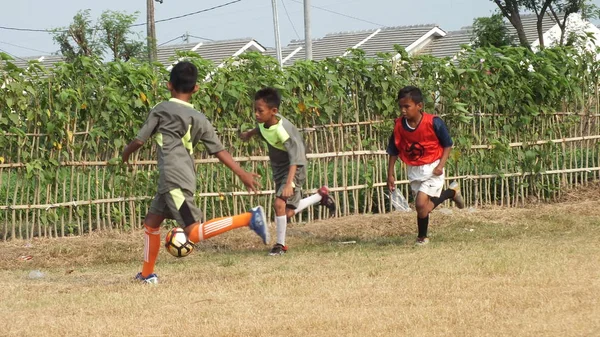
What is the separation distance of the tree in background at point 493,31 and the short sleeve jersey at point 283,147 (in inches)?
645

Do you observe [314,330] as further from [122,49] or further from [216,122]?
[122,49]

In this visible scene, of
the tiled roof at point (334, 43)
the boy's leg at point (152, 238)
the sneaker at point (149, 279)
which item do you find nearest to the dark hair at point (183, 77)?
the boy's leg at point (152, 238)

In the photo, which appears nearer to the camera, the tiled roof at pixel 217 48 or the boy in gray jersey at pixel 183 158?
the boy in gray jersey at pixel 183 158

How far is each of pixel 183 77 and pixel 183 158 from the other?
2.03 ft

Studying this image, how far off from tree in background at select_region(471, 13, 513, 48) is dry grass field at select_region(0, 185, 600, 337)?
568 inches

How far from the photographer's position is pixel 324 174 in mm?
11438

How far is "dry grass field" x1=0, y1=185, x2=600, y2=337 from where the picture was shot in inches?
226

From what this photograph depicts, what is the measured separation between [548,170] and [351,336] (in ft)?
25.5

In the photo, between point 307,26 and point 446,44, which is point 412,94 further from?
point 446,44

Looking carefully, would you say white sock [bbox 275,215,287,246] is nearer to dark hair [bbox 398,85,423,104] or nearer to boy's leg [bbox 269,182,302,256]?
boy's leg [bbox 269,182,302,256]

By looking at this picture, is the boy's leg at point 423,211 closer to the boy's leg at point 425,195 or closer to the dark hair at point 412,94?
the boy's leg at point 425,195

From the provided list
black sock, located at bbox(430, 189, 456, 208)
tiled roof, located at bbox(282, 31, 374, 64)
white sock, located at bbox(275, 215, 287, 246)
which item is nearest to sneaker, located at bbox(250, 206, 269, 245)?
white sock, located at bbox(275, 215, 287, 246)

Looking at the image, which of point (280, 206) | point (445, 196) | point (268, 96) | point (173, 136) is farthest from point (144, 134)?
point (445, 196)

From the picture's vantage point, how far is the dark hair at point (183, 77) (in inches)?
289
